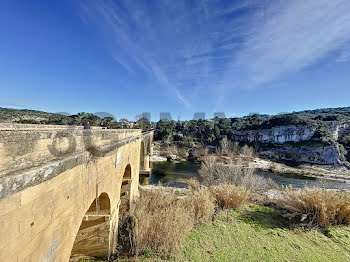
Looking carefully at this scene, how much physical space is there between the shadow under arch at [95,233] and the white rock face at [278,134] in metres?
58.3

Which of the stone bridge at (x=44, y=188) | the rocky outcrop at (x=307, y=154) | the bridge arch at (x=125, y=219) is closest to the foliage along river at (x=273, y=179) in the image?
the bridge arch at (x=125, y=219)

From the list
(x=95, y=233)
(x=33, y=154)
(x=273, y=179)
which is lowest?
(x=273, y=179)

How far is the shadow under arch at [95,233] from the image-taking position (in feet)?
16.7

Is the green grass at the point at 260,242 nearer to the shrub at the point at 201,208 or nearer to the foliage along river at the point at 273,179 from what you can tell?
the shrub at the point at 201,208

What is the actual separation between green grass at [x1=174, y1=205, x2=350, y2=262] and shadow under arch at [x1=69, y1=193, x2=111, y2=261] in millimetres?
2385

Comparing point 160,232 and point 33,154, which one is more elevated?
point 33,154

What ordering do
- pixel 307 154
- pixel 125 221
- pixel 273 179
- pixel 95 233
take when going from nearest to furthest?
pixel 95 233
pixel 125 221
pixel 273 179
pixel 307 154

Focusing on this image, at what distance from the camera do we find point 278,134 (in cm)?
5375

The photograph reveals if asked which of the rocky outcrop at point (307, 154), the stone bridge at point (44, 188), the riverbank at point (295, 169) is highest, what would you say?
the stone bridge at point (44, 188)

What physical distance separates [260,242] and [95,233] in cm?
600

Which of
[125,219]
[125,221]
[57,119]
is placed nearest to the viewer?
[125,221]

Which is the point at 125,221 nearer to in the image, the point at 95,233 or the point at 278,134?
the point at 95,233

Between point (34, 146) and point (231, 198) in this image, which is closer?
point (34, 146)

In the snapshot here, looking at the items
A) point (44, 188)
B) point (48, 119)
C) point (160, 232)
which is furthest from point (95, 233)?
point (48, 119)
